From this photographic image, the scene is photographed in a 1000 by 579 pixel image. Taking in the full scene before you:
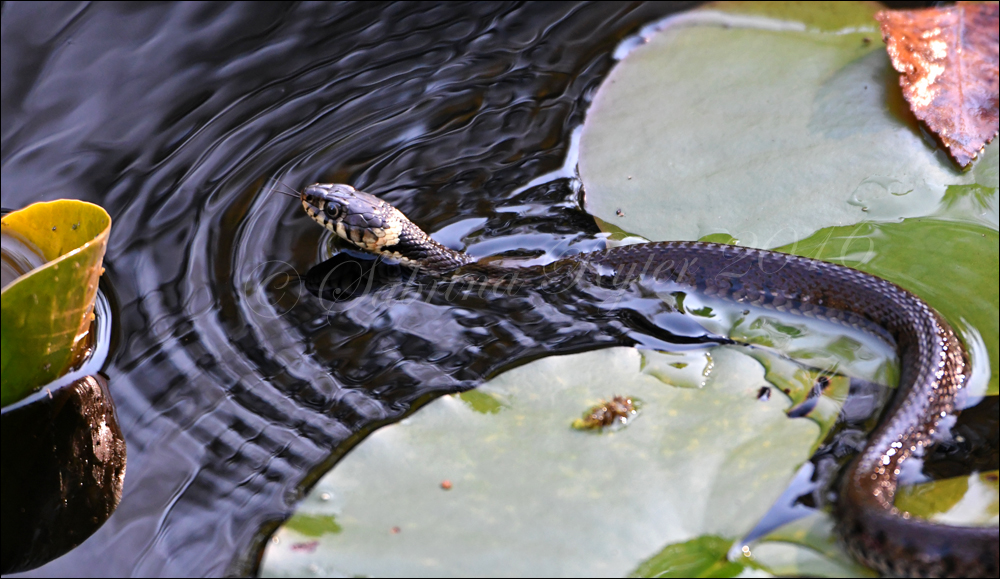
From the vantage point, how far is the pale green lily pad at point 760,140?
4145 mm

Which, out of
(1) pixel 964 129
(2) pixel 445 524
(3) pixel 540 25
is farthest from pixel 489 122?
(2) pixel 445 524

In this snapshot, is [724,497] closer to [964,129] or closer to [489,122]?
[964,129]

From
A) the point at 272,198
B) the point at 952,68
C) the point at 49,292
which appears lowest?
the point at 272,198

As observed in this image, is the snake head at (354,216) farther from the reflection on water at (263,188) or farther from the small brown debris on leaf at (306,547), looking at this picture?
the small brown debris on leaf at (306,547)

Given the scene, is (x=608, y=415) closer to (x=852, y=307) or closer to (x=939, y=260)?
(x=852, y=307)

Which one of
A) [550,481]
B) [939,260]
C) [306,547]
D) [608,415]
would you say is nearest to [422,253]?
[608,415]

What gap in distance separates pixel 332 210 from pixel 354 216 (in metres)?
0.14

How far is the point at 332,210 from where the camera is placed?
4.61 meters

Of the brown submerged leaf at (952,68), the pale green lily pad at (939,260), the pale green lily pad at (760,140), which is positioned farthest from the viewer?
the brown submerged leaf at (952,68)

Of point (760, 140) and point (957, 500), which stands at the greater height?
point (760, 140)

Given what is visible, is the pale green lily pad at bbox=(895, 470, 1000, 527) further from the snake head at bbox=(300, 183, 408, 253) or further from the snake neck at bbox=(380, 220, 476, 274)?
the snake head at bbox=(300, 183, 408, 253)

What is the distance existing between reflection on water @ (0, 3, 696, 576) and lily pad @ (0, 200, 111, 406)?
419 mm

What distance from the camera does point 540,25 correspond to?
596cm

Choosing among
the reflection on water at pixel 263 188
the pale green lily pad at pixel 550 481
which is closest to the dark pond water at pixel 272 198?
the reflection on water at pixel 263 188
